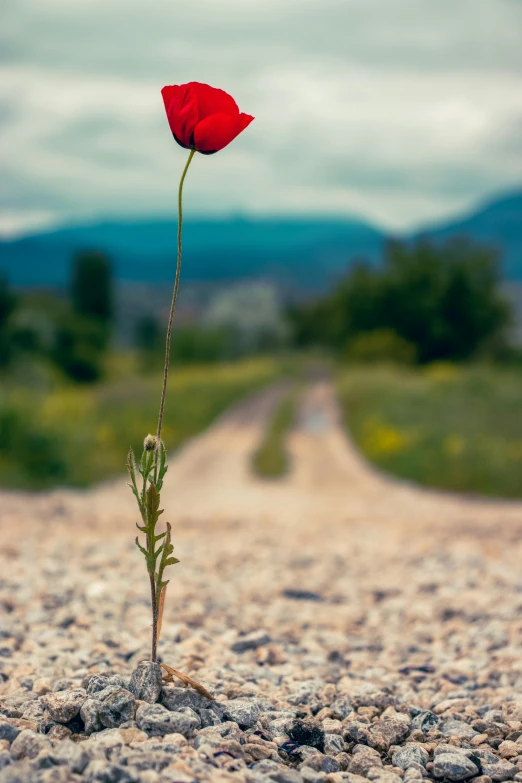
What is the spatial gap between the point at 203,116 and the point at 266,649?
3.07 m

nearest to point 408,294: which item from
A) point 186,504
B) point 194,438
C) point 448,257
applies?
point 448,257

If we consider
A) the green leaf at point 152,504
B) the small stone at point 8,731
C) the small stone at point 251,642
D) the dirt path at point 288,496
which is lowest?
the small stone at point 251,642

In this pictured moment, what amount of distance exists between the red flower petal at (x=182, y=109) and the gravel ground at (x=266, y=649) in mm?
2003

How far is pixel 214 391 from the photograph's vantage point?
1194 inches

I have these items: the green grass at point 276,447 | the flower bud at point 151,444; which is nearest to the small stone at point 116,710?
the flower bud at point 151,444

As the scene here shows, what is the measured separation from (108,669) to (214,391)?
26.7 m

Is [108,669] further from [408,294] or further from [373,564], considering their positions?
[408,294]

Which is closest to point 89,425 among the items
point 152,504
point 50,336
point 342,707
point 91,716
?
point 342,707

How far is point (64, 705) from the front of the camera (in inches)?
107

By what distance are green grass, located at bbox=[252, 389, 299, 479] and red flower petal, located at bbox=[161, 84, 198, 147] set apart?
13375mm

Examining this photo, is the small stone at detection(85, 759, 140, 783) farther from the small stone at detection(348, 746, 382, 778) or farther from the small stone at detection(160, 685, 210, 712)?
the small stone at detection(348, 746, 382, 778)

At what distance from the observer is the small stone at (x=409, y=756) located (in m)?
2.74

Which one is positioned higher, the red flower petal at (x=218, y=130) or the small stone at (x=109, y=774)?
the red flower petal at (x=218, y=130)

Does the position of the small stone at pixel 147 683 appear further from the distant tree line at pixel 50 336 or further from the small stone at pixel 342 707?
the distant tree line at pixel 50 336
